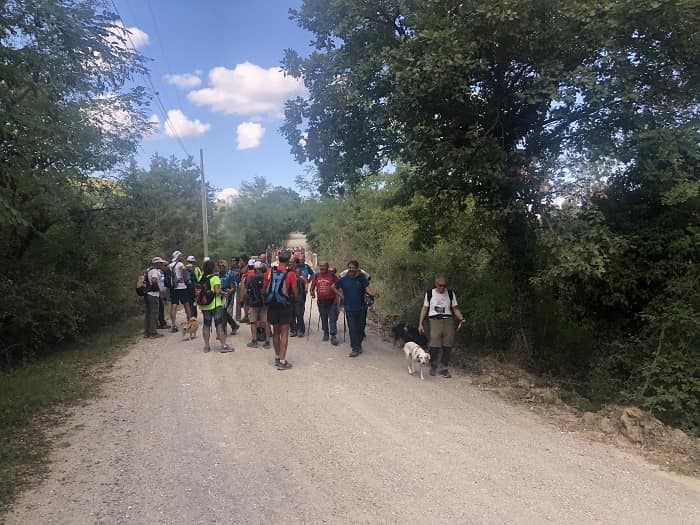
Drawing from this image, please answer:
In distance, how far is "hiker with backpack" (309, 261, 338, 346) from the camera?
10812 mm

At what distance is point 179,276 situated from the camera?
39.8ft

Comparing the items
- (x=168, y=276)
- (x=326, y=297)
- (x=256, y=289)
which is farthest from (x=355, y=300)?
(x=168, y=276)

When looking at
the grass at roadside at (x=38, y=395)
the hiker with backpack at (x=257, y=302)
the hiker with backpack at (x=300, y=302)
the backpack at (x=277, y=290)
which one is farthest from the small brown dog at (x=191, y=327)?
the backpack at (x=277, y=290)

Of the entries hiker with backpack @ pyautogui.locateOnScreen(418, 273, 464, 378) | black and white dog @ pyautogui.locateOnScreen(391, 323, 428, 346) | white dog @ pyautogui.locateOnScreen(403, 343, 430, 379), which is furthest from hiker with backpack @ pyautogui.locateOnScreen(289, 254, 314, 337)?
hiker with backpack @ pyautogui.locateOnScreen(418, 273, 464, 378)

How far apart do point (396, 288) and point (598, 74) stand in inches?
417

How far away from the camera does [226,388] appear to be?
7309 mm

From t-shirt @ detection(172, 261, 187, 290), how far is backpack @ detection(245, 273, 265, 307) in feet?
8.87

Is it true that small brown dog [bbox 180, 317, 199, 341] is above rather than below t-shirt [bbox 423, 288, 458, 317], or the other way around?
below

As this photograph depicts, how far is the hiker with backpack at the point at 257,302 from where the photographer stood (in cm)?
987

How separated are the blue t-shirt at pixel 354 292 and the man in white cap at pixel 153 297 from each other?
462 centimetres

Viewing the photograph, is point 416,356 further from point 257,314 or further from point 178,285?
point 178,285

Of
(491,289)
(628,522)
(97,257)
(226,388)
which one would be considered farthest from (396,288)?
(628,522)

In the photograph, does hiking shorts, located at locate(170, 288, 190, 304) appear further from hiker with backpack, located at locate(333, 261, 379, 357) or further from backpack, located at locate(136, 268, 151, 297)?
hiker with backpack, located at locate(333, 261, 379, 357)

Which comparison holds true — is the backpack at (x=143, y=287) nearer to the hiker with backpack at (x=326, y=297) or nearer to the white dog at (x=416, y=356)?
the hiker with backpack at (x=326, y=297)
